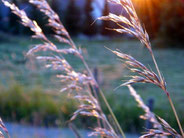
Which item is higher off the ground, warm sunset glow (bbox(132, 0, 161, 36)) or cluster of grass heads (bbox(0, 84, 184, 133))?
cluster of grass heads (bbox(0, 84, 184, 133))

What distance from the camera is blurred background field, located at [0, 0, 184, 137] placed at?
5.62 m

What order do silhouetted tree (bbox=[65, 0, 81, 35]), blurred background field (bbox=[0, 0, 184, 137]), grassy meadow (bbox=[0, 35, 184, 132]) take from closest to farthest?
grassy meadow (bbox=[0, 35, 184, 132]), blurred background field (bbox=[0, 0, 184, 137]), silhouetted tree (bbox=[65, 0, 81, 35])

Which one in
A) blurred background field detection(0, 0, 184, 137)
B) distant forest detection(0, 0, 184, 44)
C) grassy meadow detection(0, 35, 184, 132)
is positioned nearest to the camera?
grassy meadow detection(0, 35, 184, 132)

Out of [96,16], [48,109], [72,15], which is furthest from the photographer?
[72,15]

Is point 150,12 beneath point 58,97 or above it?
beneath

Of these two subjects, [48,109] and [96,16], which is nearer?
[48,109]

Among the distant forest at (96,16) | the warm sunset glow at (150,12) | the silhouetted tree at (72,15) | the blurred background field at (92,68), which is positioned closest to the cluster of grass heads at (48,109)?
the blurred background field at (92,68)

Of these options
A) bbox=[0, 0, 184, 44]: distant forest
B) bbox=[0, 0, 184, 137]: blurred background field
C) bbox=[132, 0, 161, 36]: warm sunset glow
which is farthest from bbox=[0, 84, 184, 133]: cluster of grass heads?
bbox=[132, 0, 161, 36]: warm sunset glow

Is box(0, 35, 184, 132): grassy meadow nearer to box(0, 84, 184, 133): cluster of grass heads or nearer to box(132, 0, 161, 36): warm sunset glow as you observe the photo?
box(0, 84, 184, 133): cluster of grass heads

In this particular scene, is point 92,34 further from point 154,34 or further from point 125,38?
point 154,34

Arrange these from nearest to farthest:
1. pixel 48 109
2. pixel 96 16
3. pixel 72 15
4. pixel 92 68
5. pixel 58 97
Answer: pixel 48 109 → pixel 58 97 → pixel 92 68 → pixel 96 16 → pixel 72 15

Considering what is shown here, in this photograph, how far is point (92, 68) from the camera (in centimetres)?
1015

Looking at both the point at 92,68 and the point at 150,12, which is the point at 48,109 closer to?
the point at 92,68

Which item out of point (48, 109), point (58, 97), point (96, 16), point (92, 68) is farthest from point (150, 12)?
point (48, 109)
